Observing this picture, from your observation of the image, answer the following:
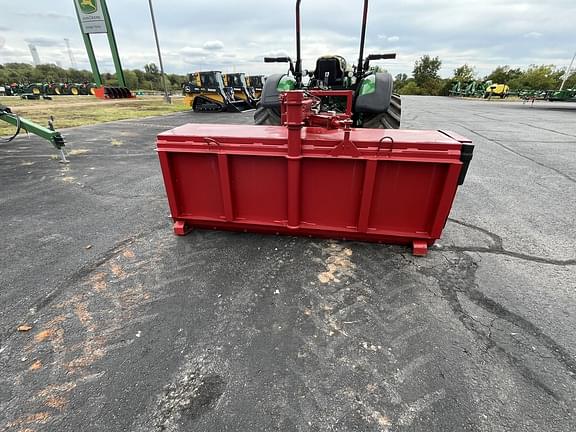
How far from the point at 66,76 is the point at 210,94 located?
6017 centimetres

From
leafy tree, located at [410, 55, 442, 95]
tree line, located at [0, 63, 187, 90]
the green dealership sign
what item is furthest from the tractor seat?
leafy tree, located at [410, 55, 442, 95]

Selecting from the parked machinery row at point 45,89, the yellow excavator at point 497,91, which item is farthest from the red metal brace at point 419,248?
the yellow excavator at point 497,91

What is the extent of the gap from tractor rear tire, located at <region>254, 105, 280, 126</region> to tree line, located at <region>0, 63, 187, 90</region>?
48.4 m

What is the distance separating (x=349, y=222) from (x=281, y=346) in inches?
55.9

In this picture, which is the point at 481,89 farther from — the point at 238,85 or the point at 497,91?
the point at 238,85

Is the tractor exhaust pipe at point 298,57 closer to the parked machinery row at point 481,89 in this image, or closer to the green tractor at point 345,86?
the green tractor at point 345,86

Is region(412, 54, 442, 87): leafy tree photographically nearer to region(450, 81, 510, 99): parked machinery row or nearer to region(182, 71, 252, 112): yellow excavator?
region(450, 81, 510, 99): parked machinery row

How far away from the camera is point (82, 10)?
76.8 feet

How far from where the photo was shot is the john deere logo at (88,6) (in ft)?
75.6

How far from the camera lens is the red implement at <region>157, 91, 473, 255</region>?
248 cm

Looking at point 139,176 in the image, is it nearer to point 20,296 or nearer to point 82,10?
point 20,296

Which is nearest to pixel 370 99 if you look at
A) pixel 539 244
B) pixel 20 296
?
pixel 539 244

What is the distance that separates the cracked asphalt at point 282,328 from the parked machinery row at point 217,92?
13662 mm

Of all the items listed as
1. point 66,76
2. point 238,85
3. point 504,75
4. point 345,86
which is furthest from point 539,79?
point 66,76
